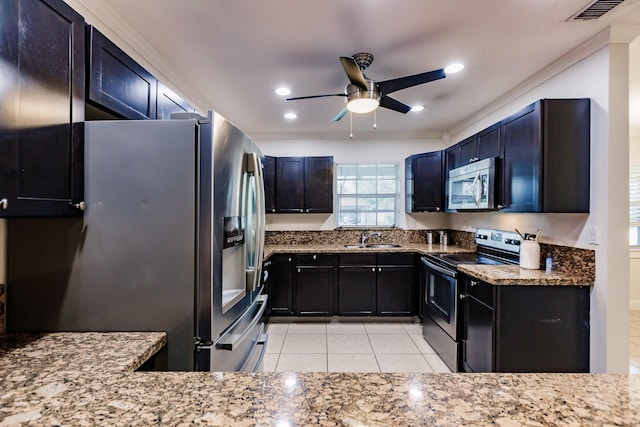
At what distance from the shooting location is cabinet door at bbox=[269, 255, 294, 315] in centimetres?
394

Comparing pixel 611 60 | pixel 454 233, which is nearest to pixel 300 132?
pixel 454 233

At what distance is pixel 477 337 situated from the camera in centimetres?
241

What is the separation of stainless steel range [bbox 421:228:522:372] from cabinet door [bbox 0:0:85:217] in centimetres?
283

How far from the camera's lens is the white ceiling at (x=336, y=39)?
70.8 inches

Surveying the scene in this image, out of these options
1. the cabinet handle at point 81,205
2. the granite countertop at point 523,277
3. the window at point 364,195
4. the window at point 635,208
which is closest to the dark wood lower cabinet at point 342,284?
the window at point 364,195

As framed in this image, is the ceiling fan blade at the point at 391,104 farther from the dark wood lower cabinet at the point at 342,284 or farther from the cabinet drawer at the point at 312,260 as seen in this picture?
the cabinet drawer at the point at 312,260

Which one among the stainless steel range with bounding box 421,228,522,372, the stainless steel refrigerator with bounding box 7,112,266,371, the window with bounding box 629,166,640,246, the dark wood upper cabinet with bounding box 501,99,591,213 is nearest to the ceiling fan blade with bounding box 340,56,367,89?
the stainless steel refrigerator with bounding box 7,112,266,371

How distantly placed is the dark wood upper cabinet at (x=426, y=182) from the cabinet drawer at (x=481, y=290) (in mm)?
1634

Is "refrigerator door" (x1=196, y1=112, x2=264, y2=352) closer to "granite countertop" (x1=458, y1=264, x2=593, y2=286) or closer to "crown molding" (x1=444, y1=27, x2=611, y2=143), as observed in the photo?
"granite countertop" (x1=458, y1=264, x2=593, y2=286)

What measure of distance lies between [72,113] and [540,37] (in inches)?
111

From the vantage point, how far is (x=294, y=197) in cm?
439

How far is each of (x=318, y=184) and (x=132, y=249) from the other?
10.6ft

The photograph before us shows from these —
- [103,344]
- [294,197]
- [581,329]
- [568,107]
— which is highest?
[568,107]

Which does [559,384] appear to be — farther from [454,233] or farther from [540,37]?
[454,233]
